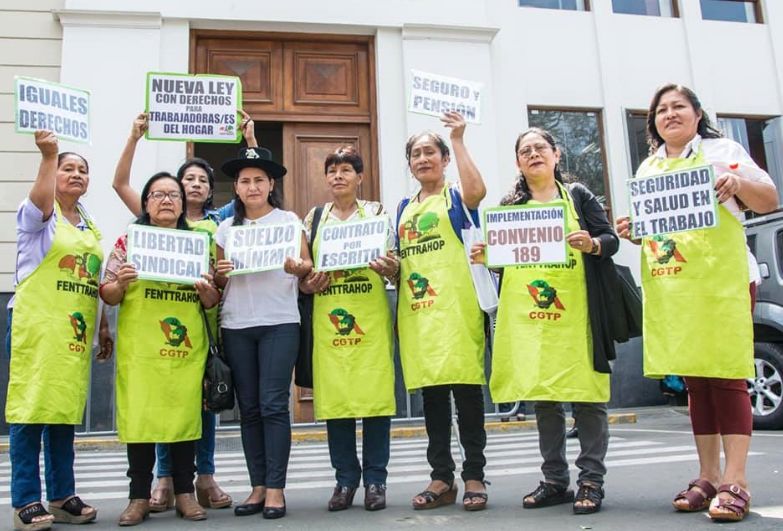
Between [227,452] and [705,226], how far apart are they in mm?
6055

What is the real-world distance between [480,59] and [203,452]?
8.72 metres

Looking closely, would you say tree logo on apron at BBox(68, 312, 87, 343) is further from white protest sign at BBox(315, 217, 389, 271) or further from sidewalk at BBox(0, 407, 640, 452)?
sidewalk at BBox(0, 407, 640, 452)

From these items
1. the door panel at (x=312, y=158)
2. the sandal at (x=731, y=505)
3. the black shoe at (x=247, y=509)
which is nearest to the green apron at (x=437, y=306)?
the black shoe at (x=247, y=509)

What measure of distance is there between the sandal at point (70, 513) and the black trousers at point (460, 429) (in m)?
2.00

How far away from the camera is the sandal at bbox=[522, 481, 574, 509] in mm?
4023

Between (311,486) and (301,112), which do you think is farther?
(301,112)

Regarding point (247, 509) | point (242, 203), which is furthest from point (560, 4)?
point (247, 509)

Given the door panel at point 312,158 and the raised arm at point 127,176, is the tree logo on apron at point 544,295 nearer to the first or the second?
the raised arm at point 127,176

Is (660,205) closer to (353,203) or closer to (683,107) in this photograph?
(683,107)

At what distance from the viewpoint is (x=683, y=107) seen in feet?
12.8

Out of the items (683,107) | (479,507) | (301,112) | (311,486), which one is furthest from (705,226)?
(301,112)

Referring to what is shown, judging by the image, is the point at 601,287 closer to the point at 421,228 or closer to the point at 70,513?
the point at 421,228

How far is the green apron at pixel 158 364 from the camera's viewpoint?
4.05 meters

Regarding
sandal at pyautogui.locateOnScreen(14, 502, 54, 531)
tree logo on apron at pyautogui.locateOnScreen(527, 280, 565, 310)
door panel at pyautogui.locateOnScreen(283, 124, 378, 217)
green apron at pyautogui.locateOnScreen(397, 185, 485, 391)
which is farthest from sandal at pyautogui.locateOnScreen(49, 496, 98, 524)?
door panel at pyautogui.locateOnScreen(283, 124, 378, 217)
